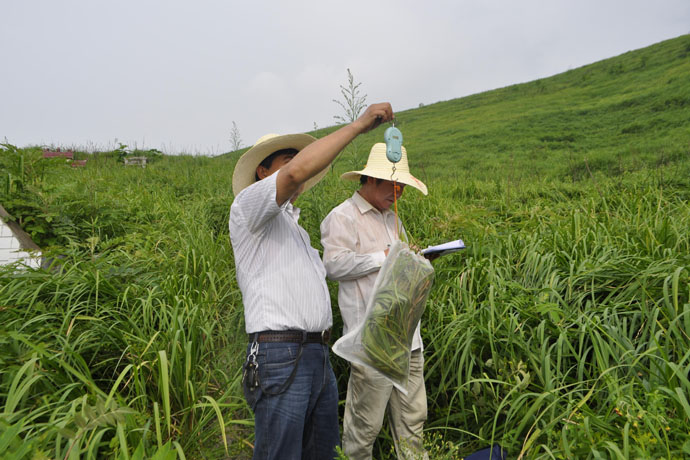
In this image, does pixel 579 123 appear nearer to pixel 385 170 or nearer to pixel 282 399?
pixel 385 170

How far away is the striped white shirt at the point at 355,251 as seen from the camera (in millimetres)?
2209

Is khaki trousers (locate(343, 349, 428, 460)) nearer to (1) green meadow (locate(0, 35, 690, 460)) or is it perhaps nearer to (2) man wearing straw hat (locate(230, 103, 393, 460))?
(1) green meadow (locate(0, 35, 690, 460))

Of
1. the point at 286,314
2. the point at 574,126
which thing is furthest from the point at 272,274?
the point at 574,126

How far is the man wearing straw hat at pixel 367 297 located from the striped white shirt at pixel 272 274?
0.45 metres

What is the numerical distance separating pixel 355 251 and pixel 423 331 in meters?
0.92

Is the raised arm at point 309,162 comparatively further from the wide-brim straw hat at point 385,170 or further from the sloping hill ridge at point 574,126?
the sloping hill ridge at point 574,126

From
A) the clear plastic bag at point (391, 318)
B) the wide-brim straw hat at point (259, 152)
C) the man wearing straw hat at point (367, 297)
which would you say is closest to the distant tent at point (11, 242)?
the wide-brim straw hat at point (259, 152)

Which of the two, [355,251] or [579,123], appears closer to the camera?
[355,251]

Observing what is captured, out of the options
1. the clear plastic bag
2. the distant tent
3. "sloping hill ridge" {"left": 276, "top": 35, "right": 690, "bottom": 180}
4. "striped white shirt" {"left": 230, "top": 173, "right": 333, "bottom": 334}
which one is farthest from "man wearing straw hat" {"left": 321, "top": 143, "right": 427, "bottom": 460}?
the distant tent

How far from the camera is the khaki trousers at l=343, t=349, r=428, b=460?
2.18 m

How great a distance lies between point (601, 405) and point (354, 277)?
1445 millimetres

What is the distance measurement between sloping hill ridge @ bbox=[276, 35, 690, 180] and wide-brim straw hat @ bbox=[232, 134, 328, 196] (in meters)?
1.13

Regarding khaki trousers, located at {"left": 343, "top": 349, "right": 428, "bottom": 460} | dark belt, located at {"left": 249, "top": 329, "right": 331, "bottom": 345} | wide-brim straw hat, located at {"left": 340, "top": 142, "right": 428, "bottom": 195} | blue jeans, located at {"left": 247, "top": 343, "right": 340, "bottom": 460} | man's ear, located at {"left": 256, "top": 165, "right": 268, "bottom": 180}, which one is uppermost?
man's ear, located at {"left": 256, "top": 165, "right": 268, "bottom": 180}

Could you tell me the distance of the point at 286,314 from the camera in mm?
1678
